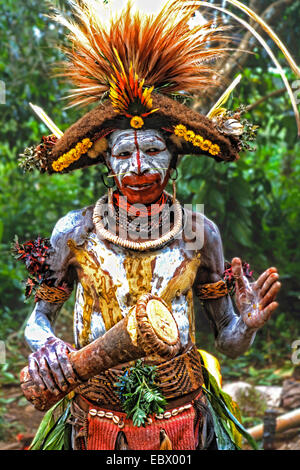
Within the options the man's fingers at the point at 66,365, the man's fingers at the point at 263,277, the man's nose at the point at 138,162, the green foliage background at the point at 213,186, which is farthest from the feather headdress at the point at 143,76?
the green foliage background at the point at 213,186

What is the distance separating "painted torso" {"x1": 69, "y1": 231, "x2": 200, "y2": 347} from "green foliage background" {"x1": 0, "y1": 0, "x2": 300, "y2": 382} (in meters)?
2.82

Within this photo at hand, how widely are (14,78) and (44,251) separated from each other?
164 inches

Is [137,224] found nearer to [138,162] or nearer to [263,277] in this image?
[138,162]

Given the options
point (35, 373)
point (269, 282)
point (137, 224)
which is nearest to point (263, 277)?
point (269, 282)

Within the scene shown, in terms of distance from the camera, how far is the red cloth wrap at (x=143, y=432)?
236cm

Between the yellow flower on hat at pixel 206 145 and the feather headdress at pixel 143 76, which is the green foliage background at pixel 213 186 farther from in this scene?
A: the yellow flower on hat at pixel 206 145

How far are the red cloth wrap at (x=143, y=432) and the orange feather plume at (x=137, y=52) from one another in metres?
1.25

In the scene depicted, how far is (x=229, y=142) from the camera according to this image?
8.18 feet

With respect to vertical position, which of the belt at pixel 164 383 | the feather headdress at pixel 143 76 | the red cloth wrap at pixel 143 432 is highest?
the feather headdress at pixel 143 76

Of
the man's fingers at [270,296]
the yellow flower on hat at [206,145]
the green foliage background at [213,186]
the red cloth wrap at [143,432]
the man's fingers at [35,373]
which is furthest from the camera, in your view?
the green foliage background at [213,186]

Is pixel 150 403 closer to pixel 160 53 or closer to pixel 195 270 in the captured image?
pixel 195 270

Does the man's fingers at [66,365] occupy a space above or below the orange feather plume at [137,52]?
below
